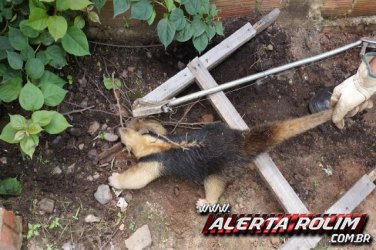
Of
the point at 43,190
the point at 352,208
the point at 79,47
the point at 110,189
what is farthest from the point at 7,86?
the point at 352,208

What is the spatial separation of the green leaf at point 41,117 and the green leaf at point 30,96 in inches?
2.3

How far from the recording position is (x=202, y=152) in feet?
10.3

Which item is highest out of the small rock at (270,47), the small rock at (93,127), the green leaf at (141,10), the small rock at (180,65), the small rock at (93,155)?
the green leaf at (141,10)

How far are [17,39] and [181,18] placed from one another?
42.6 inches

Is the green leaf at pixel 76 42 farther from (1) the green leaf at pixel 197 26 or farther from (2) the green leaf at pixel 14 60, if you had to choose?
(1) the green leaf at pixel 197 26

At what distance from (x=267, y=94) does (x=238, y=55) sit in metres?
0.39

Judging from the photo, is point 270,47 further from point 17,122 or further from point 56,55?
point 17,122

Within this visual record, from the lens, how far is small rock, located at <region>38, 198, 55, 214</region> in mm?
3061

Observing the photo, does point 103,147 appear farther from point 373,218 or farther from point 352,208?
point 373,218

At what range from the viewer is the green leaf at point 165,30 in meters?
3.12

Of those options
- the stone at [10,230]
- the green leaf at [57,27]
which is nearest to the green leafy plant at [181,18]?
the green leaf at [57,27]

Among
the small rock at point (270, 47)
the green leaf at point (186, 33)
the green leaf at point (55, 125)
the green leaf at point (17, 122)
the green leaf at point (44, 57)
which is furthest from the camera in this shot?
the small rock at point (270, 47)

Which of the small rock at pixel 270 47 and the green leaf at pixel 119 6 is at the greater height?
the green leaf at pixel 119 6

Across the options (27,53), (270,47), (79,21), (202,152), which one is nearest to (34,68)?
(27,53)
